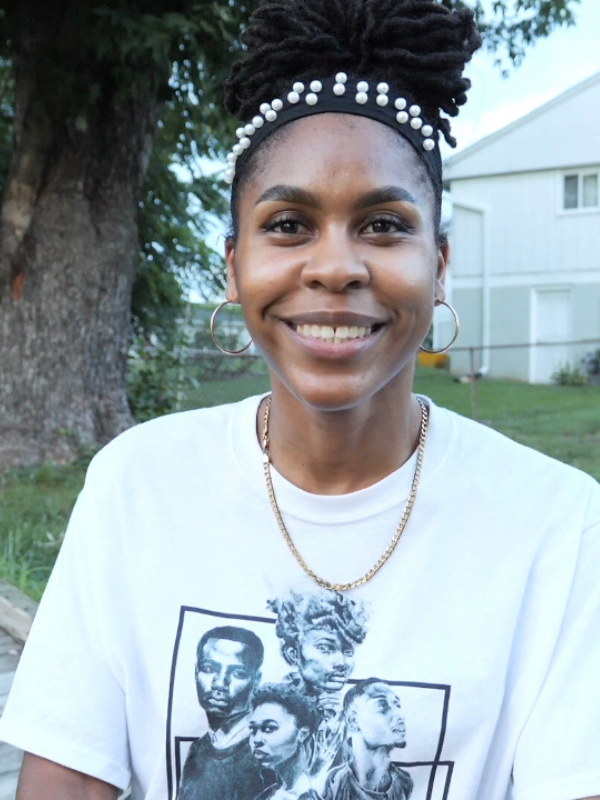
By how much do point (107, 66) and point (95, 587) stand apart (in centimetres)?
530

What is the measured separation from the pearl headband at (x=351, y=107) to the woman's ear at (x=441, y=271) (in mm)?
176

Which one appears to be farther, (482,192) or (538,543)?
(482,192)

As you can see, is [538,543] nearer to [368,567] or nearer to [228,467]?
[368,567]

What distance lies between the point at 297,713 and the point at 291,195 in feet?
2.68

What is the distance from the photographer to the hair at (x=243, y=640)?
4.87 ft

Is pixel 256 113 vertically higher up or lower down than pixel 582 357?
lower down

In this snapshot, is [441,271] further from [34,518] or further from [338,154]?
[34,518]

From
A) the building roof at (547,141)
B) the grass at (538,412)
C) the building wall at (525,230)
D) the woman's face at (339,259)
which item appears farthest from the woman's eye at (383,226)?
the building wall at (525,230)

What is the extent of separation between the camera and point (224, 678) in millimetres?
1478

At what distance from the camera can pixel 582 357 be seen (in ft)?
57.3

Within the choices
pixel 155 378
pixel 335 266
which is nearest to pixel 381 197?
pixel 335 266

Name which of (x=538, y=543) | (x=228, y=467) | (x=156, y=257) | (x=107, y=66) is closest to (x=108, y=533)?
(x=228, y=467)

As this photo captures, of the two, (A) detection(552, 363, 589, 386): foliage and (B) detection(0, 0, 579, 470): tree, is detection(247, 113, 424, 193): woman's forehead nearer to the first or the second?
(B) detection(0, 0, 579, 470): tree

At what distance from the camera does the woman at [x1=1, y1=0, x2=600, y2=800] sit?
1.46m
